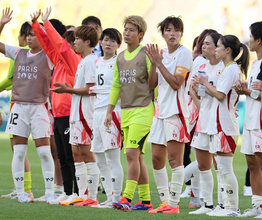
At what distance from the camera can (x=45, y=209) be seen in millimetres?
5648

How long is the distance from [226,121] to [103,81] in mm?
1615

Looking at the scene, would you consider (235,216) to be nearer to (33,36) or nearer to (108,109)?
(108,109)

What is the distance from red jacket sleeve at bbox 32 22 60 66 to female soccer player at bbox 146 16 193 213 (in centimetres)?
164

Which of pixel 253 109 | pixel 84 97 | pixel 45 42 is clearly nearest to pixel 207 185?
pixel 253 109

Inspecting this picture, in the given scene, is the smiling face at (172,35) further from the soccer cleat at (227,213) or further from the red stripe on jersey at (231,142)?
the soccer cleat at (227,213)

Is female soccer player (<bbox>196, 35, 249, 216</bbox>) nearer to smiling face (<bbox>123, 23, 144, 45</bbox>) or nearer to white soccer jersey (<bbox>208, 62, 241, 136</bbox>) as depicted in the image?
white soccer jersey (<bbox>208, 62, 241, 136</bbox>)

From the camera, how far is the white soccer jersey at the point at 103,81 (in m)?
6.10

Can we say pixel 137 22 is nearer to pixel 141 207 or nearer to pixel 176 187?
pixel 176 187

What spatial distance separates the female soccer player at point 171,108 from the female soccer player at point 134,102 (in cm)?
17

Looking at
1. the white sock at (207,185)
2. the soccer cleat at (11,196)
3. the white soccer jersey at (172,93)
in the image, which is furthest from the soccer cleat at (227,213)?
the soccer cleat at (11,196)

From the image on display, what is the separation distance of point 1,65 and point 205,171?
22101 mm

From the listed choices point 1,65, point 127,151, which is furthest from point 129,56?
point 1,65

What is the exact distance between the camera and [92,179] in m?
6.29

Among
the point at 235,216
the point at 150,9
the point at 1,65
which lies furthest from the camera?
the point at 150,9
